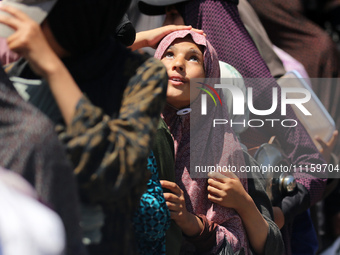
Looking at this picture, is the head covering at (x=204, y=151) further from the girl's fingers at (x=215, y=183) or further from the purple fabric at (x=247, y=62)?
the purple fabric at (x=247, y=62)

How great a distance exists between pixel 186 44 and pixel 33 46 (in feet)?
3.51

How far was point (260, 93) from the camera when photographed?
3.02m

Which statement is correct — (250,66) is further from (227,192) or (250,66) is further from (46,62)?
(46,62)

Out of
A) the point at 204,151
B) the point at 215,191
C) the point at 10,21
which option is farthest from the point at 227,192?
the point at 10,21

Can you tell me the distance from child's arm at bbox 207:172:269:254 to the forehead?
0.47m

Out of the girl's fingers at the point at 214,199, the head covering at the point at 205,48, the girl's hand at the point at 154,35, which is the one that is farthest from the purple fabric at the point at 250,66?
the girl's fingers at the point at 214,199

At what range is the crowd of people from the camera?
1276 mm

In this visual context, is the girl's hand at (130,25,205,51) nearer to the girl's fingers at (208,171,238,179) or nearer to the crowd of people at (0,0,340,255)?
the crowd of people at (0,0,340,255)

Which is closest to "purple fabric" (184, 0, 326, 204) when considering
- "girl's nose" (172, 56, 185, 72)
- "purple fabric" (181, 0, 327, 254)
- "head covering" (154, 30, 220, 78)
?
"purple fabric" (181, 0, 327, 254)

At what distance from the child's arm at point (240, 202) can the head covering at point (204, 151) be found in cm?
3

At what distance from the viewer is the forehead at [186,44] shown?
233 cm

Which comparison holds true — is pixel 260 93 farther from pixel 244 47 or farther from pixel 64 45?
pixel 64 45

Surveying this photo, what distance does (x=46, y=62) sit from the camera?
4.36 feet

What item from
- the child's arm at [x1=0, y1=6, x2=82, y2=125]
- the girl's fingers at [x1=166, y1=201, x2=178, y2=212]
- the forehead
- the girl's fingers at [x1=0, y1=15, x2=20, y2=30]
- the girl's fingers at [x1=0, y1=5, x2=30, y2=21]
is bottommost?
the girl's fingers at [x1=166, y1=201, x2=178, y2=212]
